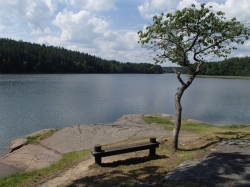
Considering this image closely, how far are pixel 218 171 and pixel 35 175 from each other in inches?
239

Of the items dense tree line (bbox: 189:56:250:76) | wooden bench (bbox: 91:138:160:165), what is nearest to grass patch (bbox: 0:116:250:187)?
wooden bench (bbox: 91:138:160:165)

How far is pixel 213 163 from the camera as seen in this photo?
6.78 meters

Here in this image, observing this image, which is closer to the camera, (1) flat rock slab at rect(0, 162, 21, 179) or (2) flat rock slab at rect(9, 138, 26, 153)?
(1) flat rock slab at rect(0, 162, 21, 179)

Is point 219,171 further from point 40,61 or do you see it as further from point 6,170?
point 40,61

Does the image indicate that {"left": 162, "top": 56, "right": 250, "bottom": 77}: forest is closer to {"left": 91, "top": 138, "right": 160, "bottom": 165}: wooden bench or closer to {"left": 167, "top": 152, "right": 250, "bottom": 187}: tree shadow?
{"left": 91, "top": 138, "right": 160, "bottom": 165}: wooden bench

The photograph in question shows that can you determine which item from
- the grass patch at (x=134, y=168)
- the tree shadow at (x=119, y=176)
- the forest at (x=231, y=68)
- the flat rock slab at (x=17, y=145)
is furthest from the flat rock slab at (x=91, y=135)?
the forest at (x=231, y=68)

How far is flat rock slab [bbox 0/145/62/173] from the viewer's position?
34.2 feet

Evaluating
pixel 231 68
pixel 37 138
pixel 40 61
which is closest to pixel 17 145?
pixel 37 138

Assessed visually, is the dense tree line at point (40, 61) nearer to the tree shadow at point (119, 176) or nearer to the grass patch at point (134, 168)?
the grass patch at point (134, 168)

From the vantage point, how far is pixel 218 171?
6.13m

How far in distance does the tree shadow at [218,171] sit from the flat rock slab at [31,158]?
627 centimetres

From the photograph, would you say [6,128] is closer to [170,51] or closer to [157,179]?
[170,51]

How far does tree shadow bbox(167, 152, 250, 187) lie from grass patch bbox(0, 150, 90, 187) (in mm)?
4486

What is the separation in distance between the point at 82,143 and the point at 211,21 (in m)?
8.59
